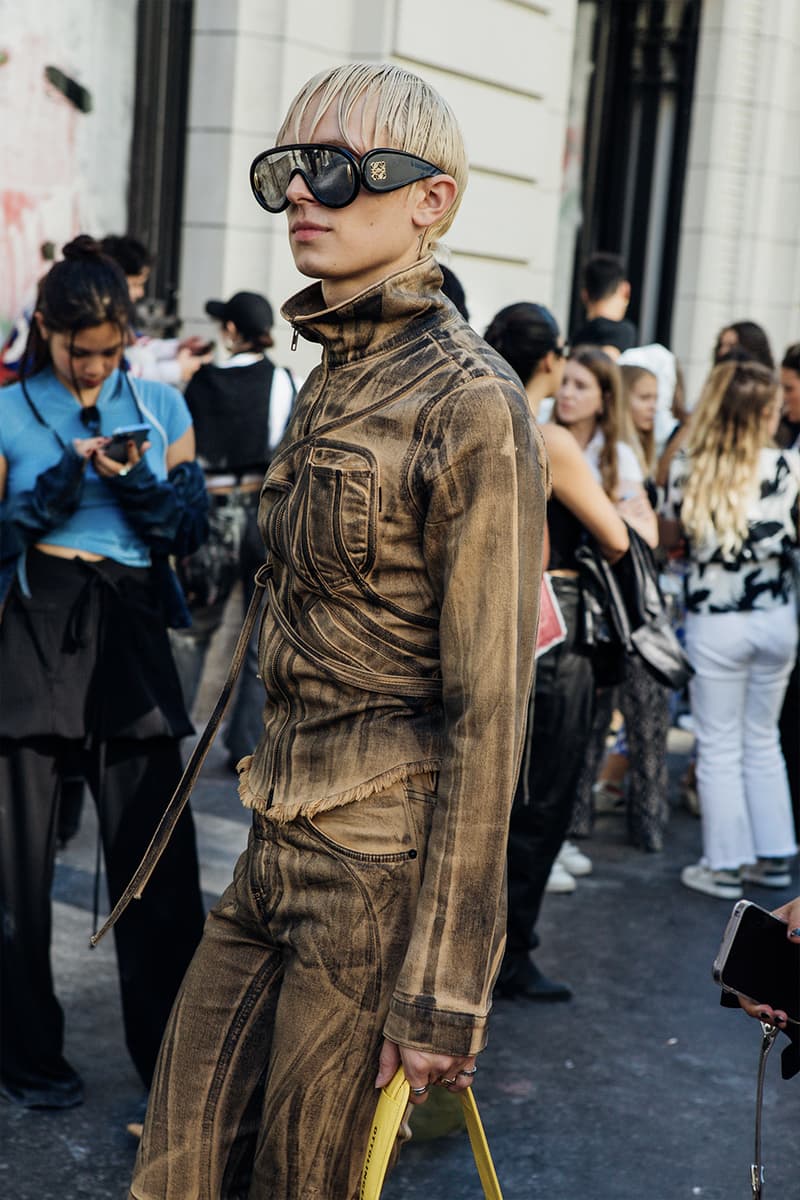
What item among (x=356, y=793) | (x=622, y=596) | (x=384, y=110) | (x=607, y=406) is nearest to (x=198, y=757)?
(x=356, y=793)

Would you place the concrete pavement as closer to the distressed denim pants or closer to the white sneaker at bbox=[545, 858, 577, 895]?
the white sneaker at bbox=[545, 858, 577, 895]

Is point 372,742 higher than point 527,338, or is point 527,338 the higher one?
point 527,338

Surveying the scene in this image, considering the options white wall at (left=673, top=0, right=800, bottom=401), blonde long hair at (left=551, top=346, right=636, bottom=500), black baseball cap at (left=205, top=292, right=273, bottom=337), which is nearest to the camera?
blonde long hair at (left=551, top=346, right=636, bottom=500)

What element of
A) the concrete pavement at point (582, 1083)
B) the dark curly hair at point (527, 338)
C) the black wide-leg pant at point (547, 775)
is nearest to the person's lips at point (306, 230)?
the concrete pavement at point (582, 1083)

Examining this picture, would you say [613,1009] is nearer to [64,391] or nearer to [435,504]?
[64,391]

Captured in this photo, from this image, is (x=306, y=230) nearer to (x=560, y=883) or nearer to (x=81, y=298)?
(x=81, y=298)

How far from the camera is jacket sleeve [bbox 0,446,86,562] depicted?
156 inches

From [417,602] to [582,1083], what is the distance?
103 inches

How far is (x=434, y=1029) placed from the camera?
7.25 feet

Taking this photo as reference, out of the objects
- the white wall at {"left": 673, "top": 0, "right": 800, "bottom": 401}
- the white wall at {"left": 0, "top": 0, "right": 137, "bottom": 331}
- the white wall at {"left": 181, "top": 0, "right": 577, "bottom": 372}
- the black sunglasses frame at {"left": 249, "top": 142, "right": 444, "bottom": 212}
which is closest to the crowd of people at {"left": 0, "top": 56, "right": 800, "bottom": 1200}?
the black sunglasses frame at {"left": 249, "top": 142, "right": 444, "bottom": 212}

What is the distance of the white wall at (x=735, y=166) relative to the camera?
13.0 m

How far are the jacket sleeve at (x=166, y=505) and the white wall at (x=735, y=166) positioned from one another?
29.7ft

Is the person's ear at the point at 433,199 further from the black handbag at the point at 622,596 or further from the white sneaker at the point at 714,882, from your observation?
the white sneaker at the point at 714,882

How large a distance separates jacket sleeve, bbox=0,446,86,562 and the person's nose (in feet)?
5.67
